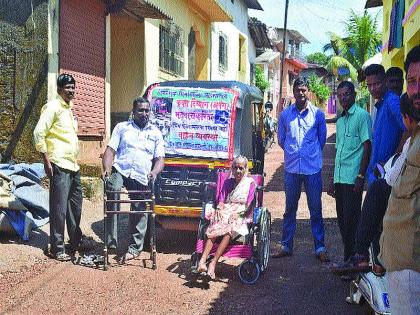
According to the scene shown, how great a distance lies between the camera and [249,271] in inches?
245

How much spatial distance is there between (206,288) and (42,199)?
3295 millimetres

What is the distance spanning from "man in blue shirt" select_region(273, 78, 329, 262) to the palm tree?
23.3m

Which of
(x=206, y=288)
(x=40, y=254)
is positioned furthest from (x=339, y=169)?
(x=40, y=254)

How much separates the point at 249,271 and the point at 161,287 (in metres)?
0.94

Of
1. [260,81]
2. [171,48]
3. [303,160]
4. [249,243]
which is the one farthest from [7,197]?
[260,81]

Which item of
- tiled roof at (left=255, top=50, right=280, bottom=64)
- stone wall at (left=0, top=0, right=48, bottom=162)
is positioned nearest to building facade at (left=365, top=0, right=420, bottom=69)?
stone wall at (left=0, top=0, right=48, bottom=162)

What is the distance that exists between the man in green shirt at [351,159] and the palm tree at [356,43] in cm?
2407

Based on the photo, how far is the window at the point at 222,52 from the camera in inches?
976

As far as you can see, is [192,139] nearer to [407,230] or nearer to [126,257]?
[126,257]

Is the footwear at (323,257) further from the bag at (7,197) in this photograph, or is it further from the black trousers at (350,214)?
the bag at (7,197)

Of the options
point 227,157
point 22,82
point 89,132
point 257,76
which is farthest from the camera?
point 257,76

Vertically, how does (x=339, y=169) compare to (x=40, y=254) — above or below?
above

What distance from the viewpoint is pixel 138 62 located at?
49.7 ft

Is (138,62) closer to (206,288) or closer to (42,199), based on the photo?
(42,199)
